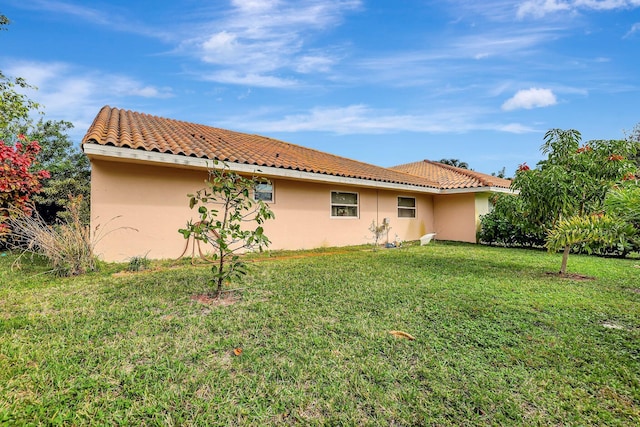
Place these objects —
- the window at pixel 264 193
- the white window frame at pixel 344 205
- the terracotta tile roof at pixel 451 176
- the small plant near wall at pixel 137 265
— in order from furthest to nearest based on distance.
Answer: the terracotta tile roof at pixel 451 176, the white window frame at pixel 344 205, the window at pixel 264 193, the small plant near wall at pixel 137 265

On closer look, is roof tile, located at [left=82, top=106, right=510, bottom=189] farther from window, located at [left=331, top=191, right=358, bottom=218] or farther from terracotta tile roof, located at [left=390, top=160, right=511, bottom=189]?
window, located at [left=331, top=191, right=358, bottom=218]

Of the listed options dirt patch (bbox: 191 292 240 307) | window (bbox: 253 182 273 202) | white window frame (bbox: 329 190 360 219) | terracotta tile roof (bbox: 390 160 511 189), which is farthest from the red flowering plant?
terracotta tile roof (bbox: 390 160 511 189)

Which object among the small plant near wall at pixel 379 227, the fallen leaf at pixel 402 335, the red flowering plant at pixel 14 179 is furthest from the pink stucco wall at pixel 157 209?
the fallen leaf at pixel 402 335

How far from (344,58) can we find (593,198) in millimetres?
9087

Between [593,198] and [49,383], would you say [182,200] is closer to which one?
[49,383]

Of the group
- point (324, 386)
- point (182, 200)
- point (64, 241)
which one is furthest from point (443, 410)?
point (182, 200)

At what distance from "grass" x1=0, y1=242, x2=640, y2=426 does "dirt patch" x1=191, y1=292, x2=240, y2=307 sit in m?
0.13

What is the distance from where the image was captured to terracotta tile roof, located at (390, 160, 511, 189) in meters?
14.0

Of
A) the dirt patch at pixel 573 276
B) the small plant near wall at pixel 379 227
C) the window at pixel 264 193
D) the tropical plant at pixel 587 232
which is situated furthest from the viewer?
the small plant near wall at pixel 379 227

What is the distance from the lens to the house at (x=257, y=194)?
7375 millimetres

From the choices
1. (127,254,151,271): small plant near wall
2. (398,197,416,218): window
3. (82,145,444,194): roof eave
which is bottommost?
(127,254,151,271): small plant near wall

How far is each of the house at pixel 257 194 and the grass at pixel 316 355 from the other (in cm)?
272

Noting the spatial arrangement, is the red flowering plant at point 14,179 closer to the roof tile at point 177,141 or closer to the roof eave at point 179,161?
the roof tile at point 177,141

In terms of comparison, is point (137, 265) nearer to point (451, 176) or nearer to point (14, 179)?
point (14, 179)
